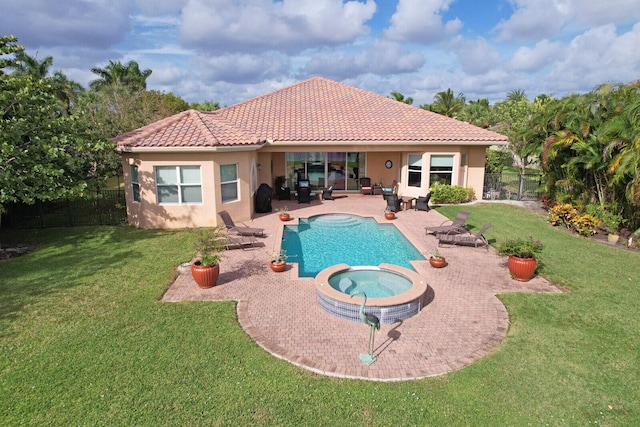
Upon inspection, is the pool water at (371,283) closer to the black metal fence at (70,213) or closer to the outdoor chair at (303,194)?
the black metal fence at (70,213)

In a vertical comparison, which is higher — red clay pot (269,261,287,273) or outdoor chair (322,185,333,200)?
→ outdoor chair (322,185,333,200)

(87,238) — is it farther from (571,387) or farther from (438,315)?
(571,387)

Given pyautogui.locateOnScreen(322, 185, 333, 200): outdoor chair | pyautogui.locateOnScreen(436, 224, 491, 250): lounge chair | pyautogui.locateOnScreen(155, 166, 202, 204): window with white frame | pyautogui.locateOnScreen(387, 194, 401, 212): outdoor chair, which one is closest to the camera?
pyautogui.locateOnScreen(436, 224, 491, 250): lounge chair

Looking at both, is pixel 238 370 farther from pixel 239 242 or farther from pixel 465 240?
pixel 465 240

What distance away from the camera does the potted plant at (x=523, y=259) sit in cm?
1094

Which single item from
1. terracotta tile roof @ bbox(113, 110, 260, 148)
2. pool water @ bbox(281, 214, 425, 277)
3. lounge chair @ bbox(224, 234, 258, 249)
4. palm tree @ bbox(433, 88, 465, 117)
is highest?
palm tree @ bbox(433, 88, 465, 117)

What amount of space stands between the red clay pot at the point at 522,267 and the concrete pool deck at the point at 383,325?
0.59ft

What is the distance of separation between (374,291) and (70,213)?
49.0 ft

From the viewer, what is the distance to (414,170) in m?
23.7

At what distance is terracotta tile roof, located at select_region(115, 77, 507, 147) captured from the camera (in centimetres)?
1805

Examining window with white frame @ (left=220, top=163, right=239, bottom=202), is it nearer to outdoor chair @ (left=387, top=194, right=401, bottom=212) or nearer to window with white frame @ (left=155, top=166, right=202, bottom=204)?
window with white frame @ (left=155, top=166, right=202, bottom=204)

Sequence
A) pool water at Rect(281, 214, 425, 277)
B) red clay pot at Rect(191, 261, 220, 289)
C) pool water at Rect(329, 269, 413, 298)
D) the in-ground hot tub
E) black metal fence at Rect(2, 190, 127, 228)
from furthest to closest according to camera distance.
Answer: black metal fence at Rect(2, 190, 127, 228) → pool water at Rect(281, 214, 425, 277) → red clay pot at Rect(191, 261, 220, 289) → pool water at Rect(329, 269, 413, 298) → the in-ground hot tub

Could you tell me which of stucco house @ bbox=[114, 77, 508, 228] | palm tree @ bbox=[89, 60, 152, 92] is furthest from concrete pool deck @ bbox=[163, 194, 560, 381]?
palm tree @ bbox=[89, 60, 152, 92]

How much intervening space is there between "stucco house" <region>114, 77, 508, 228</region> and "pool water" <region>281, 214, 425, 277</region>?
3343 mm
